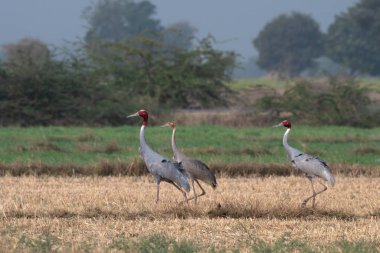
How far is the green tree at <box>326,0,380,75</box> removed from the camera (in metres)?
76.1

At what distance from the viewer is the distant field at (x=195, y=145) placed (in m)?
19.9

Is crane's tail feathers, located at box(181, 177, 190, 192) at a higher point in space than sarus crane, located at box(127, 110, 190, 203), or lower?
lower

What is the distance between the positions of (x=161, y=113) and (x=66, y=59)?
400 centimetres

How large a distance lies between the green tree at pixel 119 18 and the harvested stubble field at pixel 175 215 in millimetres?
91660

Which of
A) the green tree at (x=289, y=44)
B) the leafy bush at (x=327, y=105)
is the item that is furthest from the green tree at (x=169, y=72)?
the green tree at (x=289, y=44)

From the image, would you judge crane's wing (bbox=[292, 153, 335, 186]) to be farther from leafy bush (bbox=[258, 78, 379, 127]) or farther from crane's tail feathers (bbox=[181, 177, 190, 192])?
leafy bush (bbox=[258, 78, 379, 127])

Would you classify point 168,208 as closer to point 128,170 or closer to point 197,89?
point 128,170

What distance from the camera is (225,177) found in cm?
1794

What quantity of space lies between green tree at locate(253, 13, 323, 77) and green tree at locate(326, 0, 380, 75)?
8435 mm

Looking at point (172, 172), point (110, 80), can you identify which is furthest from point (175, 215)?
point (110, 80)

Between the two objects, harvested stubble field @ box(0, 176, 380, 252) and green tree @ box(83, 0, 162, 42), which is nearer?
harvested stubble field @ box(0, 176, 380, 252)

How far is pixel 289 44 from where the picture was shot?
3637 inches

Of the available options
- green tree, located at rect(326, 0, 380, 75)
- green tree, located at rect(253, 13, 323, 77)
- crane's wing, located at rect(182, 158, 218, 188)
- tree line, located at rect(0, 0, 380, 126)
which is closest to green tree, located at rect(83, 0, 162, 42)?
green tree, located at rect(253, 13, 323, 77)

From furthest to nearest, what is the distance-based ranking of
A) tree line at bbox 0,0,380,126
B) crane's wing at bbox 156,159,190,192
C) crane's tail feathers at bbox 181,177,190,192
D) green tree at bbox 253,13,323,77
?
green tree at bbox 253,13,323,77 < tree line at bbox 0,0,380,126 < crane's wing at bbox 156,159,190,192 < crane's tail feathers at bbox 181,177,190,192
